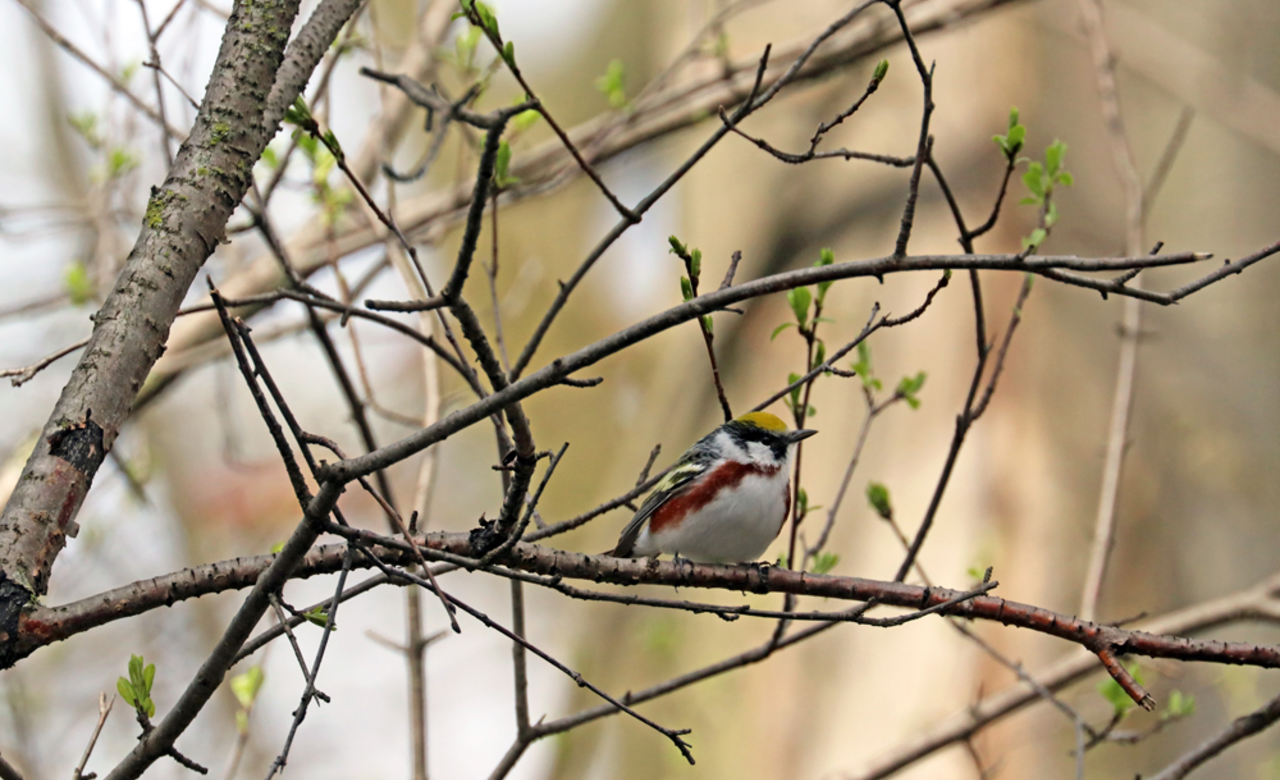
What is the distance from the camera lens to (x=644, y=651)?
704 centimetres

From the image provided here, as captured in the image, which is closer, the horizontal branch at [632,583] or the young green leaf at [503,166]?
the horizontal branch at [632,583]

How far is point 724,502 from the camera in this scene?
3.71 meters

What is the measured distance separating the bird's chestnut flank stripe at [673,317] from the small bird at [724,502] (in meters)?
1.92

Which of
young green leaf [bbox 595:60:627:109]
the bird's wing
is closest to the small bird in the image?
the bird's wing

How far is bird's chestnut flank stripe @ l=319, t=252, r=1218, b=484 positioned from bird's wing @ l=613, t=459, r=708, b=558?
220cm

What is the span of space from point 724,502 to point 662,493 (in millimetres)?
321

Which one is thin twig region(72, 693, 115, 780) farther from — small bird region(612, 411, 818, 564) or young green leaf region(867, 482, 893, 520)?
young green leaf region(867, 482, 893, 520)

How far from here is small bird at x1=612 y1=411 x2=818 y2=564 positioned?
3.69m

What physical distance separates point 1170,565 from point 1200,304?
166 cm

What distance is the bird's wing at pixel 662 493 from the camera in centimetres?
389

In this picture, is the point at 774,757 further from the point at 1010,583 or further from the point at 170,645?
the point at 170,645

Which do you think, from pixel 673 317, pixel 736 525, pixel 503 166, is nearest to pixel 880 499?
pixel 736 525

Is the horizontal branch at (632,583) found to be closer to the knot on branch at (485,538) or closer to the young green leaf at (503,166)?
the knot on branch at (485,538)

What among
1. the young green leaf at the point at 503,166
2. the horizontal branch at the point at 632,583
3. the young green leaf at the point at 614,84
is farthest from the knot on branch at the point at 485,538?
the young green leaf at the point at 614,84
